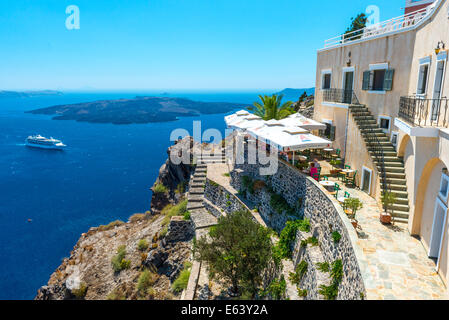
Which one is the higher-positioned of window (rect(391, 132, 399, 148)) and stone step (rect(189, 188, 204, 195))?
window (rect(391, 132, 399, 148))

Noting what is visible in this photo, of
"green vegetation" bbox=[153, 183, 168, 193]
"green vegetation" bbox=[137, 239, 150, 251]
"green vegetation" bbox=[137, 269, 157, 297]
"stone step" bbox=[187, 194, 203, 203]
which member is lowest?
"green vegetation" bbox=[137, 269, 157, 297]

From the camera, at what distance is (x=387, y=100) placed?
1470cm

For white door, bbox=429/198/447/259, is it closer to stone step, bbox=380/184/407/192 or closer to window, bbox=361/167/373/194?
stone step, bbox=380/184/407/192

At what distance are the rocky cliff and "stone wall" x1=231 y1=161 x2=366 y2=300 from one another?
624cm

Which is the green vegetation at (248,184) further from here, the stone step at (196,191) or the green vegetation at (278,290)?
the green vegetation at (278,290)

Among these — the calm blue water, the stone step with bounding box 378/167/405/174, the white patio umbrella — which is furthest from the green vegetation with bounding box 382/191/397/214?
the calm blue water

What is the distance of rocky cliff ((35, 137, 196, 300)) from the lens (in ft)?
60.3

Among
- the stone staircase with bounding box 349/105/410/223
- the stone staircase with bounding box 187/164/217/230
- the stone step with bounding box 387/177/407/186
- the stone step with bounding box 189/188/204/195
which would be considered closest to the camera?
the stone staircase with bounding box 349/105/410/223

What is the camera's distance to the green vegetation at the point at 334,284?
8.45 meters

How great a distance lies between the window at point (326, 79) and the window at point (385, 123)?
706 centimetres

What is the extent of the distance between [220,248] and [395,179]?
8290 millimetres

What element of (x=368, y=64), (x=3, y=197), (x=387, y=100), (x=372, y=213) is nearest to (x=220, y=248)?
(x=372, y=213)

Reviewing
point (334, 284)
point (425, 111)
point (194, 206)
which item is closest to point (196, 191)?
point (194, 206)
